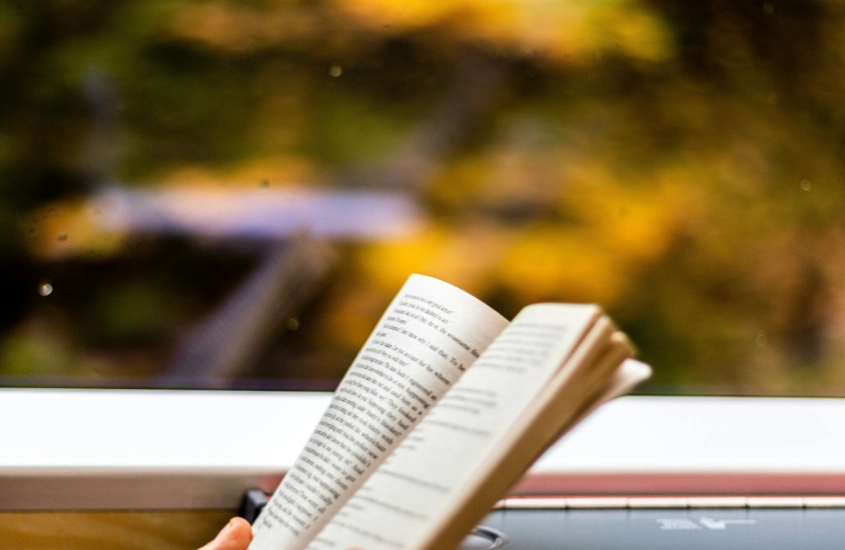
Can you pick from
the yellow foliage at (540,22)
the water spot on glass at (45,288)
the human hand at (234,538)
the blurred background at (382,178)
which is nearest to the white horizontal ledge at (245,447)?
the blurred background at (382,178)

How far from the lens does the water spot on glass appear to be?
47.2 inches

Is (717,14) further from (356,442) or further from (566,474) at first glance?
(356,442)

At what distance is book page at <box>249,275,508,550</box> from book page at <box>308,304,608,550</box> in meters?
0.06

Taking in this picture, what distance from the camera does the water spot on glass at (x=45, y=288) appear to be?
3.93ft

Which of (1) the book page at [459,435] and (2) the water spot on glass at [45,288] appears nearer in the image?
(1) the book page at [459,435]

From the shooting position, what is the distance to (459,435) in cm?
45

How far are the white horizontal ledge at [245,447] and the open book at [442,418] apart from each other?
0.50 meters

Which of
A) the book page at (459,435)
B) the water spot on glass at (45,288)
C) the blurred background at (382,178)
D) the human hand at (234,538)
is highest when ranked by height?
the blurred background at (382,178)

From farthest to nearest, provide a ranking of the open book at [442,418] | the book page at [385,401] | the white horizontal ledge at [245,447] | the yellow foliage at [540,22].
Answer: the yellow foliage at [540,22]
the white horizontal ledge at [245,447]
the book page at [385,401]
the open book at [442,418]

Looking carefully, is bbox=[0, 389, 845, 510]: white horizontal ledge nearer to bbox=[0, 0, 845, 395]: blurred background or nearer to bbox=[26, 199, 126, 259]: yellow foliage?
bbox=[0, 0, 845, 395]: blurred background

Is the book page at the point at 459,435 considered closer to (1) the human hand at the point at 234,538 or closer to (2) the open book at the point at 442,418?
(2) the open book at the point at 442,418

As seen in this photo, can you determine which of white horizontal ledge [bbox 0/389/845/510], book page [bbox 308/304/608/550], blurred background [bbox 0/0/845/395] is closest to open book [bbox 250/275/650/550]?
book page [bbox 308/304/608/550]

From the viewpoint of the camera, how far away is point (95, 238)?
1206 mm

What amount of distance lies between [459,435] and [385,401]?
Answer: 12cm
